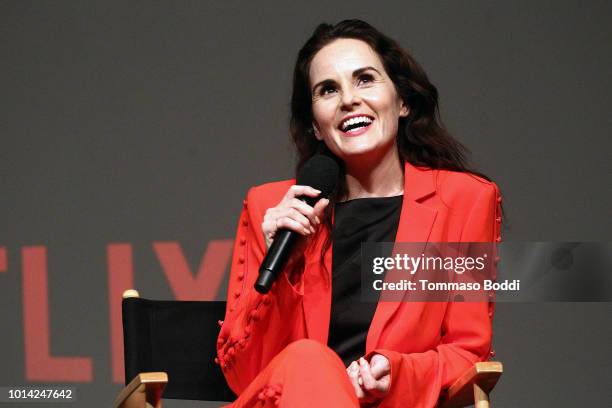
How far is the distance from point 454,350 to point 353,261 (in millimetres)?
343

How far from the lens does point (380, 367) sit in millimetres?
2119

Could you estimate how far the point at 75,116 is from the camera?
3.59 meters

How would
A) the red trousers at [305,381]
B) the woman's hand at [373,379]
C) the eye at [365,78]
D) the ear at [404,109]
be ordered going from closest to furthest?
1. the red trousers at [305,381]
2. the woman's hand at [373,379]
3. the eye at [365,78]
4. the ear at [404,109]

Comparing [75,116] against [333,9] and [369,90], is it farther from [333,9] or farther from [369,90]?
[369,90]

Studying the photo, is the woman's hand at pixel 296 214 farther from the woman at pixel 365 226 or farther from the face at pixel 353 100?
the face at pixel 353 100

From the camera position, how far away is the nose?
2453mm

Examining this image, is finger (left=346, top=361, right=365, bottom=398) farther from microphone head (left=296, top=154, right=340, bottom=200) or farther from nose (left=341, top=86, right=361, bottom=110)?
nose (left=341, top=86, right=361, bottom=110)

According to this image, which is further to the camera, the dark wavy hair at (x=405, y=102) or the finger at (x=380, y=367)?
the dark wavy hair at (x=405, y=102)

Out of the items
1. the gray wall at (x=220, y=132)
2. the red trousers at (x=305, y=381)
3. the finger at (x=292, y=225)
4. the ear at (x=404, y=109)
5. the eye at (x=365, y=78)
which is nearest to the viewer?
the red trousers at (x=305, y=381)

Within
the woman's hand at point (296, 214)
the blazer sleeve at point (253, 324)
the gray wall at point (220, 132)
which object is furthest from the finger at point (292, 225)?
the gray wall at point (220, 132)

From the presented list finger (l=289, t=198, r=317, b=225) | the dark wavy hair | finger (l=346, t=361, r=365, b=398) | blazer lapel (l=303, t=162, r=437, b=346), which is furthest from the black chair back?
finger (l=289, t=198, r=317, b=225)

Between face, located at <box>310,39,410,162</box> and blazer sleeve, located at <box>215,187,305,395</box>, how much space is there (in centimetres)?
32

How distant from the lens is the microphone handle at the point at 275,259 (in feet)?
6.31

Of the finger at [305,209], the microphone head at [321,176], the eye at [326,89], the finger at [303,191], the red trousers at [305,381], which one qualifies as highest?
the eye at [326,89]
